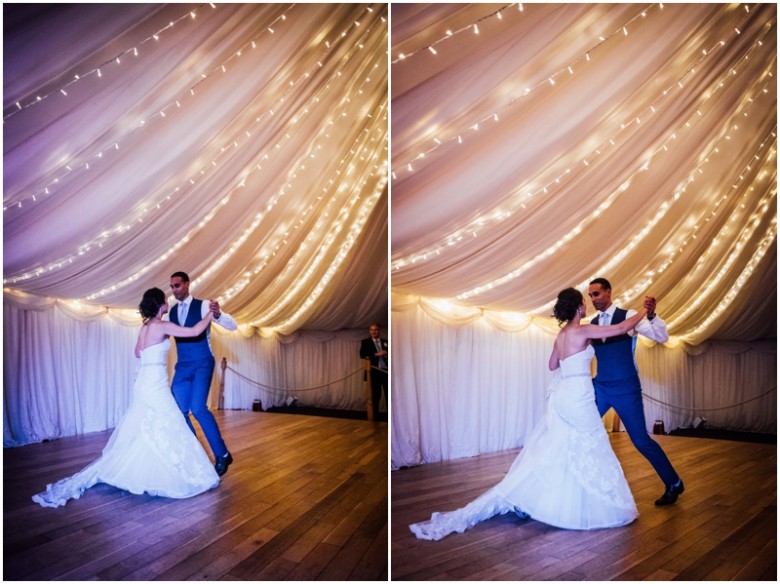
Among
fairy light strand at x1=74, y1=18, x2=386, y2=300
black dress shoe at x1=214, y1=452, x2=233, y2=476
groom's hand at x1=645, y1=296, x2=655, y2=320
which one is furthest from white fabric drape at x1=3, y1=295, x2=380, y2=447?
groom's hand at x1=645, y1=296, x2=655, y2=320

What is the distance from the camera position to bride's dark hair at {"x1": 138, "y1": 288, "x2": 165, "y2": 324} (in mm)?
3047

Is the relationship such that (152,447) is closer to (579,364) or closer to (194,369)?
(194,369)

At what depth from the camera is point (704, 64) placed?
2.50m

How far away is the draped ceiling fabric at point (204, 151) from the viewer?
2.40 meters

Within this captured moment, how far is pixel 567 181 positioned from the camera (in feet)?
9.18

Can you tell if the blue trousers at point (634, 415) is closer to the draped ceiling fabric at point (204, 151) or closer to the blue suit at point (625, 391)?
the blue suit at point (625, 391)

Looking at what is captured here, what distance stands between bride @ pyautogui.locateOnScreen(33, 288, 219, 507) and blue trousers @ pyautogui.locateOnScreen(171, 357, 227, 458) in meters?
0.18

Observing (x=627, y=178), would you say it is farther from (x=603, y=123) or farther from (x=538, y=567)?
(x=538, y=567)

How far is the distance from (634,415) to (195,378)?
106 inches

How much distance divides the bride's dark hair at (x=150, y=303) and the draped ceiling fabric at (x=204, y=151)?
16.8 inches

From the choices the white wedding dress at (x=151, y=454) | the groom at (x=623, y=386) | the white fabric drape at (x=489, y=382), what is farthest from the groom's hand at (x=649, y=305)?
the white wedding dress at (x=151, y=454)

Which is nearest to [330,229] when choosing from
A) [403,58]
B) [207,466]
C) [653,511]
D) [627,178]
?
[403,58]

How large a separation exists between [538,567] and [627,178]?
2130mm

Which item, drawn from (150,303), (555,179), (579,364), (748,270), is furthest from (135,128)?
(748,270)
